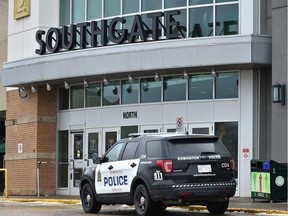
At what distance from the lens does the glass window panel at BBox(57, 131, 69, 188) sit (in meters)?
30.0

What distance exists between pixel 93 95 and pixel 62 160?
122 inches

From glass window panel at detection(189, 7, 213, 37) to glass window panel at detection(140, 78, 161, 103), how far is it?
2.48 m

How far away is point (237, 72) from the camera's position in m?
24.9

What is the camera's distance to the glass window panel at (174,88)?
26062 millimetres

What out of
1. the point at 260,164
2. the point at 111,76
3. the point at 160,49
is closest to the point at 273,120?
the point at 260,164

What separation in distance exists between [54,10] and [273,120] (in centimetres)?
1097

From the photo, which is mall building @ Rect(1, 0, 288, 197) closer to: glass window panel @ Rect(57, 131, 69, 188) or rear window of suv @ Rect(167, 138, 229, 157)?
glass window panel @ Rect(57, 131, 69, 188)

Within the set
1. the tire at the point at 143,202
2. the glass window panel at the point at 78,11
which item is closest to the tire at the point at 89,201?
Answer: the tire at the point at 143,202

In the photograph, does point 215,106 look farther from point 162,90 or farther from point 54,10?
point 54,10

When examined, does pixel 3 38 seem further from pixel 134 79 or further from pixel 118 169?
pixel 118 169

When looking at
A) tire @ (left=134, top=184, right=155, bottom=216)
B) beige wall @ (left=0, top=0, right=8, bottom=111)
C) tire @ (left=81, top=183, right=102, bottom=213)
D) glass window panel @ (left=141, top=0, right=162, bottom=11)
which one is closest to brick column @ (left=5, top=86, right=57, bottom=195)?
beige wall @ (left=0, top=0, right=8, bottom=111)

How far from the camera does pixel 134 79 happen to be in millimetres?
27328

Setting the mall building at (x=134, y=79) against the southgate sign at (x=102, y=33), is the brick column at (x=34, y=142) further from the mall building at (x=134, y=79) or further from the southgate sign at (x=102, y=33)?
the southgate sign at (x=102, y=33)

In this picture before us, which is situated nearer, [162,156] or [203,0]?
[162,156]
